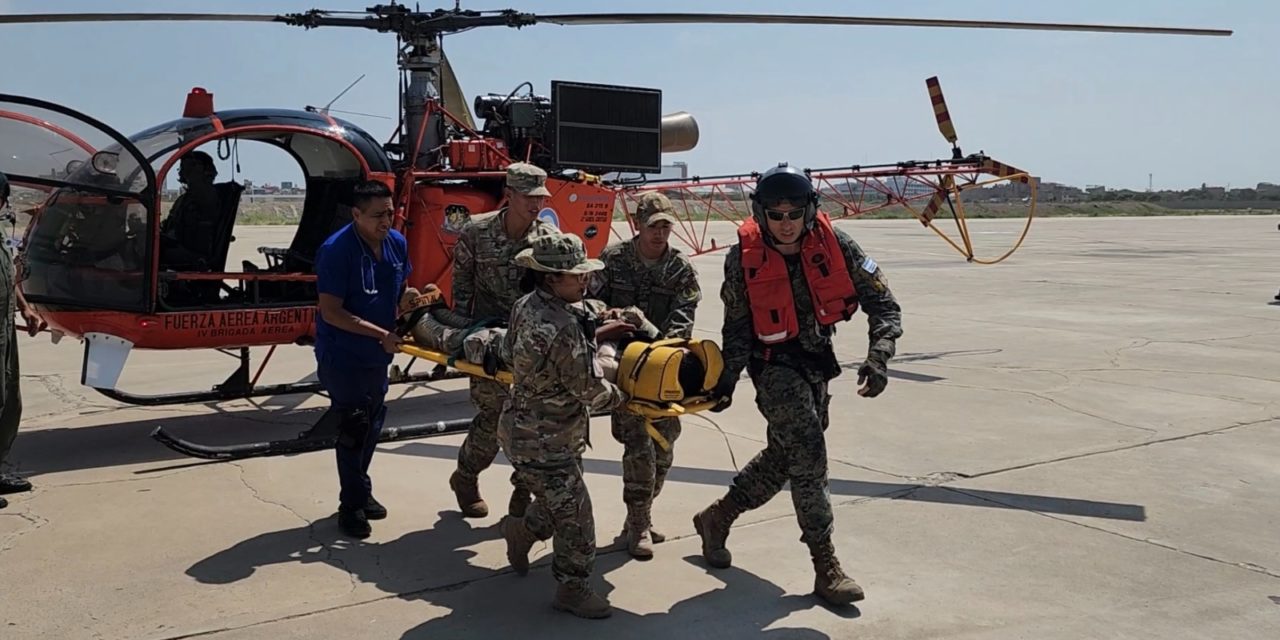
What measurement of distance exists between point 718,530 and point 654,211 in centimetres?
148

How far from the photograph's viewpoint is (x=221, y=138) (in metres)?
6.83

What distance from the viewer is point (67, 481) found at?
5.96 meters

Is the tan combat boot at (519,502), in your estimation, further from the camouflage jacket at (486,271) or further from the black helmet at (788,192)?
the black helmet at (788,192)

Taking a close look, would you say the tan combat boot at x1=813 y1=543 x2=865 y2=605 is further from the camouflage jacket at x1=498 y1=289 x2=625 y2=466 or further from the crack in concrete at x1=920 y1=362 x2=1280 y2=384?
the crack in concrete at x1=920 y1=362 x2=1280 y2=384

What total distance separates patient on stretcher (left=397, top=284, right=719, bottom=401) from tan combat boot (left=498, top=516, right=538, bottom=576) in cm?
66

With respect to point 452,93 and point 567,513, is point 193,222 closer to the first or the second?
point 452,93

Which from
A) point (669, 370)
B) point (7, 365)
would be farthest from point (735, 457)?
point (7, 365)

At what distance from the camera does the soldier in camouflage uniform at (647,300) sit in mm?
4777

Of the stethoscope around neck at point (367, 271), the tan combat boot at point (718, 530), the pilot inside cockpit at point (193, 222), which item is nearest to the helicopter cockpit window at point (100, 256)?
the pilot inside cockpit at point (193, 222)

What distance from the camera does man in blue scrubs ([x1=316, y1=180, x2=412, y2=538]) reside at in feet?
16.2

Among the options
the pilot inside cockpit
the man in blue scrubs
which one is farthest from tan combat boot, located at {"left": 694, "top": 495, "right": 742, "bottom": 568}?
the pilot inside cockpit

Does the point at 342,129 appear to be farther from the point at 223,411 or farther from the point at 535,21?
the point at 223,411

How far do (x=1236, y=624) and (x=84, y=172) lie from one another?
6553 millimetres

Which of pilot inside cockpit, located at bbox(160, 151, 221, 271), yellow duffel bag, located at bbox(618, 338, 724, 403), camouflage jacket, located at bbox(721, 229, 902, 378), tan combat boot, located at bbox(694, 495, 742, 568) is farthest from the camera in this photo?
pilot inside cockpit, located at bbox(160, 151, 221, 271)
